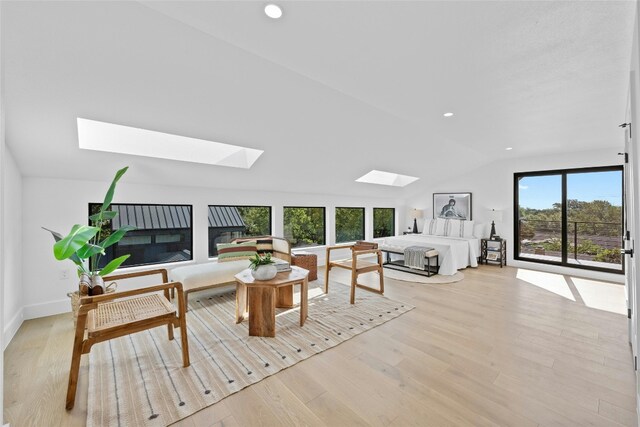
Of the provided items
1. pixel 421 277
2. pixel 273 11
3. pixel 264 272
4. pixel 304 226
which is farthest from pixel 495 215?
pixel 273 11

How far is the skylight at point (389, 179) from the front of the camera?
6.44 meters

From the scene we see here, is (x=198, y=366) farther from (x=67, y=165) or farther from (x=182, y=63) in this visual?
(x=67, y=165)

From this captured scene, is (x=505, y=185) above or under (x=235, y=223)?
above

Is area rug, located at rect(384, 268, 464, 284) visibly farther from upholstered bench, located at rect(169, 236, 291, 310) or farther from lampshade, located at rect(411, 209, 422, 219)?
lampshade, located at rect(411, 209, 422, 219)

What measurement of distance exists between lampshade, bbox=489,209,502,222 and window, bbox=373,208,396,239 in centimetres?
253

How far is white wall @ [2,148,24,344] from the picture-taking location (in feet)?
8.46

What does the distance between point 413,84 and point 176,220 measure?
4012mm

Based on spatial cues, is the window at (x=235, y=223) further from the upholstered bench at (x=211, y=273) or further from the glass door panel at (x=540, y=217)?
the glass door panel at (x=540, y=217)

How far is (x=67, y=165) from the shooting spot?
10.3 feet

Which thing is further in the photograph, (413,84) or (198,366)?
(413,84)

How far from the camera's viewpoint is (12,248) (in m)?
2.82

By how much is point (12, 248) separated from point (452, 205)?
8001 millimetres

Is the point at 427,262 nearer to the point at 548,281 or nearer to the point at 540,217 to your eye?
the point at 548,281

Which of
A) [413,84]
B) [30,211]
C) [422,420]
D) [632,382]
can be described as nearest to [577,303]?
[632,382]
